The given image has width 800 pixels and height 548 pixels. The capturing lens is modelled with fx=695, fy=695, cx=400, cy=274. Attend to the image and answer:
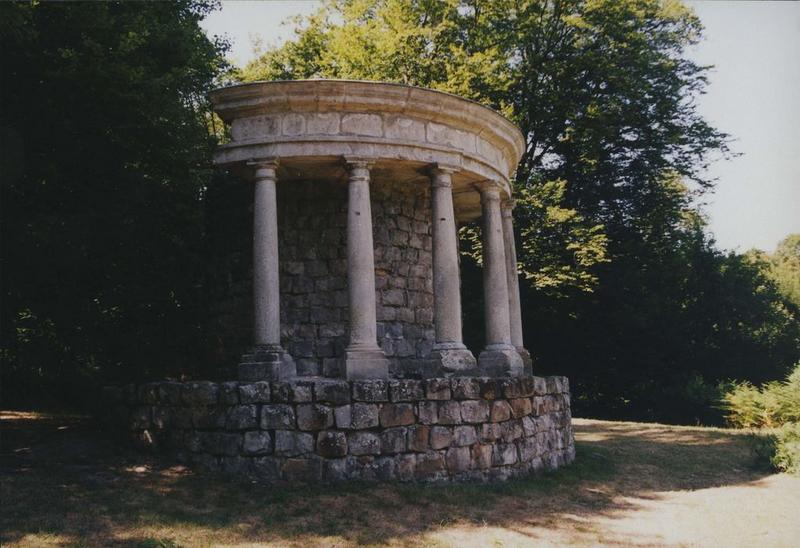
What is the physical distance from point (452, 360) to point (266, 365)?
297cm

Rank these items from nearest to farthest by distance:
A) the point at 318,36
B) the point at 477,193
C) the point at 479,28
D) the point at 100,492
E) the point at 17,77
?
the point at 100,492 < the point at 17,77 < the point at 477,193 < the point at 479,28 < the point at 318,36

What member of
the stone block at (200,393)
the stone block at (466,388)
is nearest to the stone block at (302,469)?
the stone block at (200,393)

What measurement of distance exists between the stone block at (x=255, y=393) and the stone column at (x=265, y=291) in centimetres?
56

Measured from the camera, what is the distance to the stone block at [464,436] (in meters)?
10.3

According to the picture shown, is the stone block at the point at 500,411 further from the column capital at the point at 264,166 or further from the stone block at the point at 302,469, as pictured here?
the column capital at the point at 264,166

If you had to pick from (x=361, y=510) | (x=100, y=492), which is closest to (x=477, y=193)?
(x=361, y=510)

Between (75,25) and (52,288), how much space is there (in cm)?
453

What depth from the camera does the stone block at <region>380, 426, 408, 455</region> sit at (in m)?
9.88

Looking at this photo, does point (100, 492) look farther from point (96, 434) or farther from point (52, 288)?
point (52, 288)

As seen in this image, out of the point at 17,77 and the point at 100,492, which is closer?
the point at 100,492

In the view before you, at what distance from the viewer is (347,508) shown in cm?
854

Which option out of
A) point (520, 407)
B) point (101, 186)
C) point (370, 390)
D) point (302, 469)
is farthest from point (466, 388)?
point (101, 186)

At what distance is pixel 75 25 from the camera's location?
10.8m

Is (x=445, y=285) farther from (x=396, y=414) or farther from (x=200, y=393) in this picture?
(x=200, y=393)
